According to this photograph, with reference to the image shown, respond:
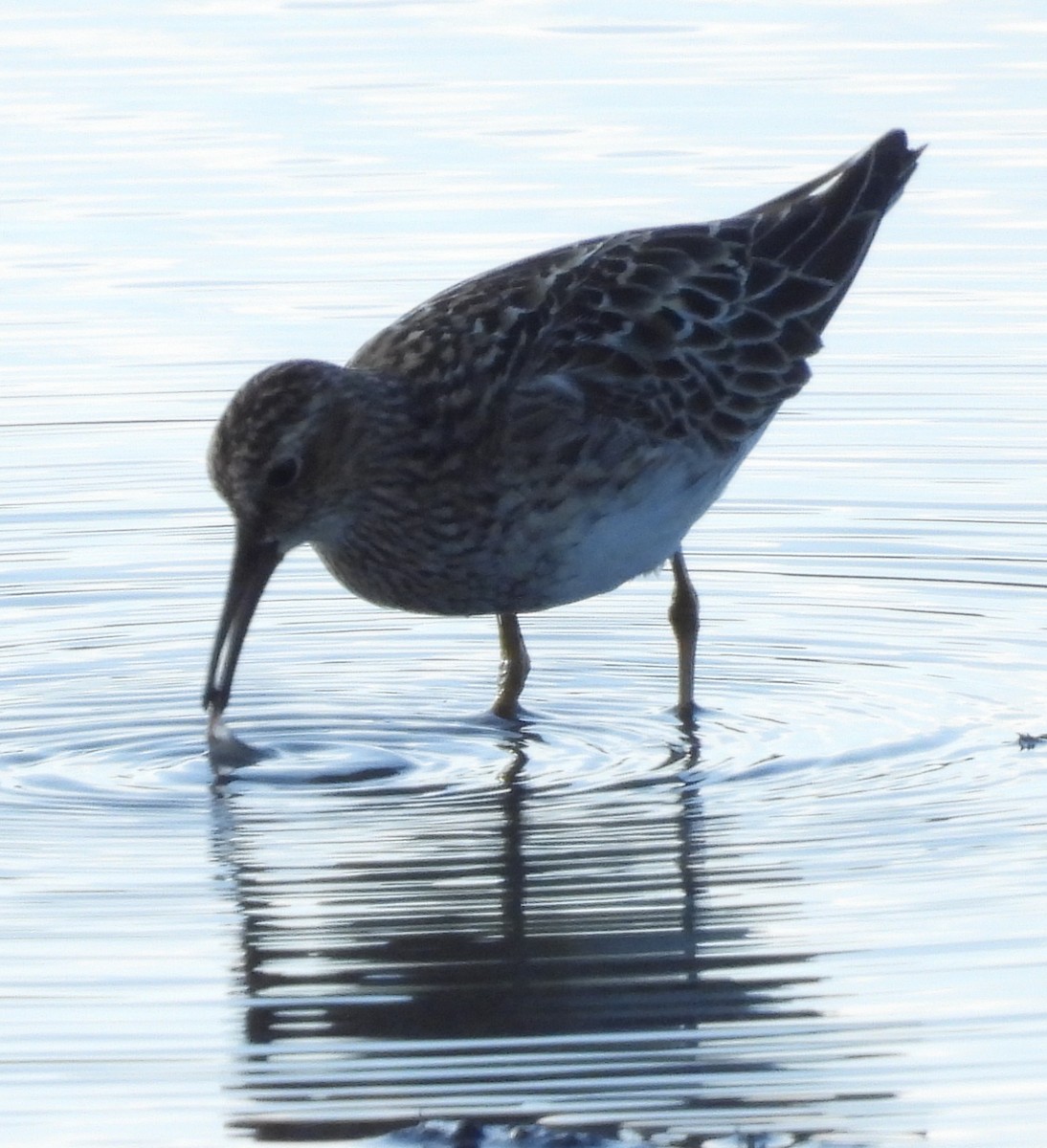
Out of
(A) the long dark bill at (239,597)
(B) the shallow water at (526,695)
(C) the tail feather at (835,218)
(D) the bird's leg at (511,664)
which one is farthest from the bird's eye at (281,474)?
(C) the tail feather at (835,218)

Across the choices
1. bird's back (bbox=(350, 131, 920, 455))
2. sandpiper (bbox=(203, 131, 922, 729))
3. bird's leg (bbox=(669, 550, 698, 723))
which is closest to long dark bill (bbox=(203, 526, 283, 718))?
sandpiper (bbox=(203, 131, 922, 729))

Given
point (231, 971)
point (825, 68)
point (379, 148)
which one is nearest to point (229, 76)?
point (379, 148)

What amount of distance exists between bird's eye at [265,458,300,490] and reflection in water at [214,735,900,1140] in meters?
1.05

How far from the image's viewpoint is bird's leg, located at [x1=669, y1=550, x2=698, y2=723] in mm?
11000

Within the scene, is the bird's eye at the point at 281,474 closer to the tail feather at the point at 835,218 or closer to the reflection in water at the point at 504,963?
the reflection in water at the point at 504,963

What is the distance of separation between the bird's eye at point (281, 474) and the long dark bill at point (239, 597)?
192 mm

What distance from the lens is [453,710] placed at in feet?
35.8

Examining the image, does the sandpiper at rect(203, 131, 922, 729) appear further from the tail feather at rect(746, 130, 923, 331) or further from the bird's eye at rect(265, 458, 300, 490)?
the tail feather at rect(746, 130, 923, 331)

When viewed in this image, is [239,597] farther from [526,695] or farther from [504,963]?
[504,963]

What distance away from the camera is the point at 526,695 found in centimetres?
1110

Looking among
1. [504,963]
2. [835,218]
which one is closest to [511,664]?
[835,218]

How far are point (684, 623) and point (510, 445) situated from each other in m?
1.51

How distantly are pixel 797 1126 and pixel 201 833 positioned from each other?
3028mm

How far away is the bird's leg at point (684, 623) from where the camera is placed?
11.0 metres
